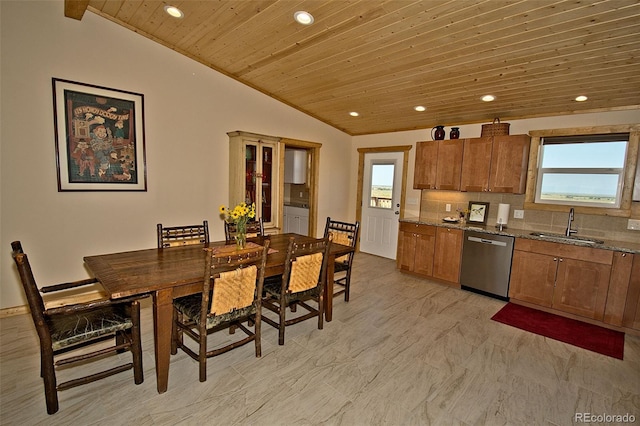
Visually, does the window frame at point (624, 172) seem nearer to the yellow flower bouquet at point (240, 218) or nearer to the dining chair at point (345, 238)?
the dining chair at point (345, 238)

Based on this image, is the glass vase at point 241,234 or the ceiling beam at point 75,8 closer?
the glass vase at point 241,234

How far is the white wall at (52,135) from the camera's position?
2.94 meters

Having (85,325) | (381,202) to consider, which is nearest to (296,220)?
(381,202)

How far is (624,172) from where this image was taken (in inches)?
136

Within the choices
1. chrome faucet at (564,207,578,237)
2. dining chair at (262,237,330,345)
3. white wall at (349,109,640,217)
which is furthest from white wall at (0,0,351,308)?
chrome faucet at (564,207,578,237)

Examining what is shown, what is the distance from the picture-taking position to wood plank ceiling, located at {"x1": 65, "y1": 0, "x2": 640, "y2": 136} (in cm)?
231

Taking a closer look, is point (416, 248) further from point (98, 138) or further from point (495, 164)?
point (98, 138)

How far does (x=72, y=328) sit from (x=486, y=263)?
4207mm

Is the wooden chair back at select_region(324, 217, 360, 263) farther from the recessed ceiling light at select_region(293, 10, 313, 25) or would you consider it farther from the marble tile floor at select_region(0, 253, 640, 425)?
the recessed ceiling light at select_region(293, 10, 313, 25)

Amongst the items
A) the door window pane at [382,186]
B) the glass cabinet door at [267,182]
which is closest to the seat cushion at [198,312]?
the glass cabinet door at [267,182]

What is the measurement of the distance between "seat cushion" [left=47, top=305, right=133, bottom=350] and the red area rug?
3526 millimetres

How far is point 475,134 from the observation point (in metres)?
4.51

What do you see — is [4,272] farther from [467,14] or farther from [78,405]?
[467,14]

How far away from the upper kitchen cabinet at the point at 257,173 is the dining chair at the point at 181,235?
1.19m
